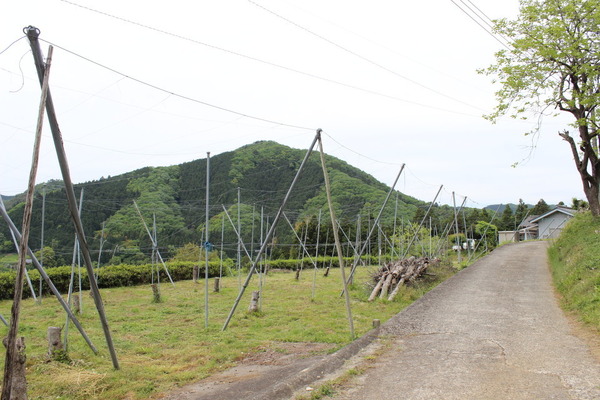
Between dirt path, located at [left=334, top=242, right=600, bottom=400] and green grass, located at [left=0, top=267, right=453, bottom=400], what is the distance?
3.98 feet

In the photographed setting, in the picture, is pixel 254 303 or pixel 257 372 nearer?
pixel 257 372

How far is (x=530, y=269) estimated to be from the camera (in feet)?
53.0

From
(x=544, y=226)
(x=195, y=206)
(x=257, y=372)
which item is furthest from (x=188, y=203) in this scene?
(x=544, y=226)

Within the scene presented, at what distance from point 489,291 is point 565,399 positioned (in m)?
7.77

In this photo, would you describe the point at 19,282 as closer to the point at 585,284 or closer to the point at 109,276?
the point at 585,284

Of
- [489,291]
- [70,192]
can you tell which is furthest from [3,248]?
[489,291]

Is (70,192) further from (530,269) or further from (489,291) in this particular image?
(530,269)

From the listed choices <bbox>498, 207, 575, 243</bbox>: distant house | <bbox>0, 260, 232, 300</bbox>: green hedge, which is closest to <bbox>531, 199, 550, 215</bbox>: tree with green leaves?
<bbox>498, 207, 575, 243</bbox>: distant house

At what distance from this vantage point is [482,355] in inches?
222

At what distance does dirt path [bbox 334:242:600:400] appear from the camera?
4371mm

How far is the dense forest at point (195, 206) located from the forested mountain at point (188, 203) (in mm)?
66

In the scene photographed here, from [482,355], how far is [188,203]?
27.0 metres

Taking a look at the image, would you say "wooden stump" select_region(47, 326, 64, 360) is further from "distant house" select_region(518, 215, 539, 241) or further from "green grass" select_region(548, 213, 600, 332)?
"distant house" select_region(518, 215, 539, 241)

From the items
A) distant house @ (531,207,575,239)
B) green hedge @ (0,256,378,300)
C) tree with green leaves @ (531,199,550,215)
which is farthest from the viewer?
tree with green leaves @ (531,199,550,215)
